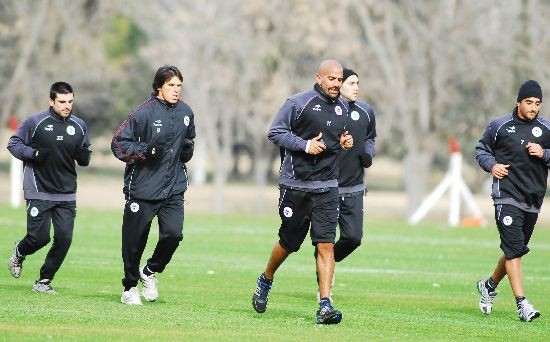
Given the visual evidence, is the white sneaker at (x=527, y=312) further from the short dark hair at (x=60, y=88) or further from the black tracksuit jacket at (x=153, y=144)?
the short dark hair at (x=60, y=88)

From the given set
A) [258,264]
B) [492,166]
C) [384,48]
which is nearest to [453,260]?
[258,264]

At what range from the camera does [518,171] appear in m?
13.1

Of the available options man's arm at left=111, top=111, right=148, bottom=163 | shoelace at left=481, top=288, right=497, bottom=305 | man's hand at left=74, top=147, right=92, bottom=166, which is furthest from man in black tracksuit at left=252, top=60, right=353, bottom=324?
man's hand at left=74, top=147, right=92, bottom=166

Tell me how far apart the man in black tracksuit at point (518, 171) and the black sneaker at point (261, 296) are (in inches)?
93.0

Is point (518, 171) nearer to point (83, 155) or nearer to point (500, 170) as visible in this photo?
point (500, 170)

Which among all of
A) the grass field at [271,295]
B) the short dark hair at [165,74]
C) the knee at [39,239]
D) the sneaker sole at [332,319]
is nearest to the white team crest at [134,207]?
the grass field at [271,295]

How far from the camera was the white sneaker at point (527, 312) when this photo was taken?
12.6 metres

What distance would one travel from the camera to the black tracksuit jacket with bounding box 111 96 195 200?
41.7 ft

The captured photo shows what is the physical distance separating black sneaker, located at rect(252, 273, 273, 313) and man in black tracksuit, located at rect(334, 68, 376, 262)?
2152mm

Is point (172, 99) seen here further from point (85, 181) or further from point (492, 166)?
point (85, 181)

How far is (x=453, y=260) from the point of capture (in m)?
21.0

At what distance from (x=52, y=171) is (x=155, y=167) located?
184cm

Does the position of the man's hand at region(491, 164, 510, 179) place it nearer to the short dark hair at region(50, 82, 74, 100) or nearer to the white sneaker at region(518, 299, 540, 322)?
the white sneaker at region(518, 299, 540, 322)

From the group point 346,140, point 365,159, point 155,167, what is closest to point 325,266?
point 346,140
